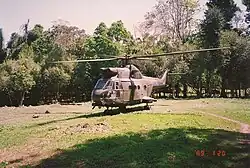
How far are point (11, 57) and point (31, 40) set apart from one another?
5076 mm

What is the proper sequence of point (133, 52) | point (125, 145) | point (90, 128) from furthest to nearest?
1. point (133, 52)
2. point (90, 128)
3. point (125, 145)

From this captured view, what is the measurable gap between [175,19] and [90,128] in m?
33.6

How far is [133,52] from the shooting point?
45031 millimetres

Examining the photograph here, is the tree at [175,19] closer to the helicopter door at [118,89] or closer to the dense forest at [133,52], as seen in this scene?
the dense forest at [133,52]

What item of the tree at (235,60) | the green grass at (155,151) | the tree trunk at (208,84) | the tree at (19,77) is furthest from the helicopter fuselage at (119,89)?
the tree trunk at (208,84)

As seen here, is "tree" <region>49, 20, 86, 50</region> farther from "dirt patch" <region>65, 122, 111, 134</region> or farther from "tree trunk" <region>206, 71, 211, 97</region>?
"dirt patch" <region>65, 122, 111, 134</region>

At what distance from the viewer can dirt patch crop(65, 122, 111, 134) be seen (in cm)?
1354

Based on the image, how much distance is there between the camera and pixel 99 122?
603 inches

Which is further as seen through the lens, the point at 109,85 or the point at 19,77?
the point at 19,77

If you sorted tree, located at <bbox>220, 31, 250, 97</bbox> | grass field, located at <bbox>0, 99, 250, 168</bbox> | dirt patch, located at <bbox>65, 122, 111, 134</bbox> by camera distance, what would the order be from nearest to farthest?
grass field, located at <bbox>0, 99, 250, 168</bbox> → dirt patch, located at <bbox>65, 122, 111, 134</bbox> → tree, located at <bbox>220, 31, 250, 97</bbox>

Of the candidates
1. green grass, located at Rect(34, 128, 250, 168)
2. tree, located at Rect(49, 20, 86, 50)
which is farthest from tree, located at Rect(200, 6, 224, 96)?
green grass, located at Rect(34, 128, 250, 168)

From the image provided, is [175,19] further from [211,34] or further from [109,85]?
[109,85]

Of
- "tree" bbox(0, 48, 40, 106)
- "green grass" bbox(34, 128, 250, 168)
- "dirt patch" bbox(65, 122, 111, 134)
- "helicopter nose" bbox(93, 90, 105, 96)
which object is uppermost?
"tree" bbox(0, 48, 40, 106)
